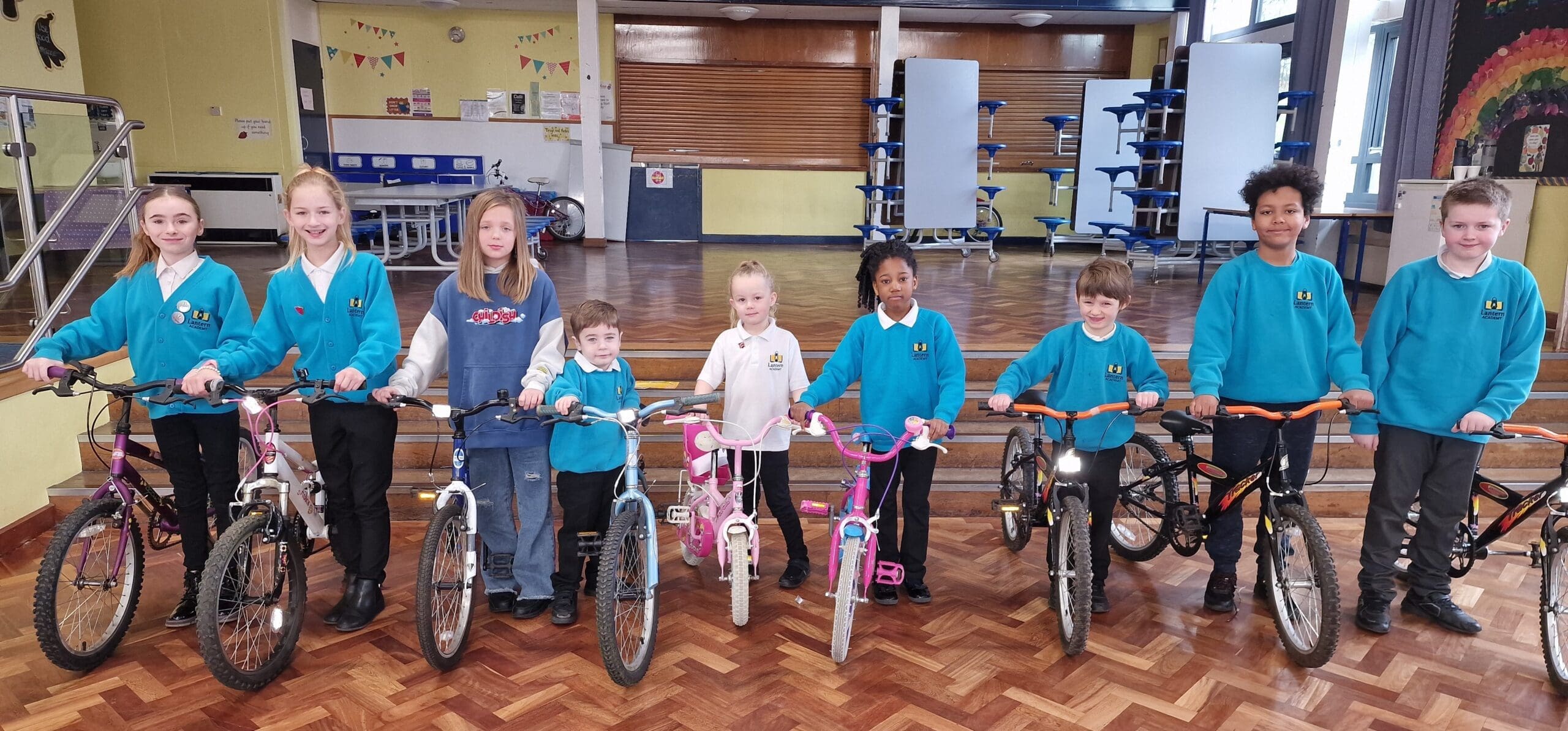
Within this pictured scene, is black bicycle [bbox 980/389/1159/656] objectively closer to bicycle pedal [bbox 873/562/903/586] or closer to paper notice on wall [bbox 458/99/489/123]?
bicycle pedal [bbox 873/562/903/586]

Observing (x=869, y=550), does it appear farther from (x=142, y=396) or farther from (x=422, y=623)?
(x=142, y=396)

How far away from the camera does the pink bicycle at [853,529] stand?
2.36m

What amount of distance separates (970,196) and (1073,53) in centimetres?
300

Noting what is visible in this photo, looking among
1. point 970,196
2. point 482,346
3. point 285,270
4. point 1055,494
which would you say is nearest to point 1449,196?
point 1055,494

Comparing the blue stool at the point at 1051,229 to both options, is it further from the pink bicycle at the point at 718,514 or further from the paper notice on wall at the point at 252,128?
Answer: the paper notice on wall at the point at 252,128

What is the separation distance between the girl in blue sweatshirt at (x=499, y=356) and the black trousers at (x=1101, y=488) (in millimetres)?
1668

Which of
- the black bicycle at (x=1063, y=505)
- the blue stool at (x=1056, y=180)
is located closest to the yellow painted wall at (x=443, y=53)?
the blue stool at (x=1056, y=180)

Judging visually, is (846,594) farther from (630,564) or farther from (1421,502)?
(1421,502)

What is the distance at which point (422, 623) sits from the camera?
2334mm

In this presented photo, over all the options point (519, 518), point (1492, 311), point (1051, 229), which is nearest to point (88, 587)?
point (519, 518)

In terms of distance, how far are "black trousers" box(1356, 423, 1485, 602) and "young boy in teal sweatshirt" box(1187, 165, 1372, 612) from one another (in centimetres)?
23

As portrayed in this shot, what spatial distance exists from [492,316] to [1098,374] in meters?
1.82

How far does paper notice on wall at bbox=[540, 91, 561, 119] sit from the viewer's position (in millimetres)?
10539

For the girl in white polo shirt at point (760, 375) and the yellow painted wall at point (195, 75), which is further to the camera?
the yellow painted wall at point (195, 75)
